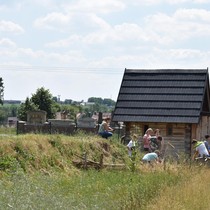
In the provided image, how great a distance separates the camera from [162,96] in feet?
123

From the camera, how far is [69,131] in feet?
110

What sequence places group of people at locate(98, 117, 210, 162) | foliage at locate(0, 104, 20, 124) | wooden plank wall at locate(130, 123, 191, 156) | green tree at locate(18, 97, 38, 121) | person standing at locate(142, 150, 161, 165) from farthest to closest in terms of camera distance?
foliage at locate(0, 104, 20, 124) < green tree at locate(18, 97, 38, 121) < wooden plank wall at locate(130, 123, 191, 156) < group of people at locate(98, 117, 210, 162) < person standing at locate(142, 150, 161, 165)

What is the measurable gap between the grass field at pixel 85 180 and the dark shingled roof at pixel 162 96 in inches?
265

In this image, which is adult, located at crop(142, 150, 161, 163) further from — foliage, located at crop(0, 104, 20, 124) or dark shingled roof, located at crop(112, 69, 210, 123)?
foliage, located at crop(0, 104, 20, 124)

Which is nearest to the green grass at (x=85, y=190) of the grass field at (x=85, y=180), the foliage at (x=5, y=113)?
the grass field at (x=85, y=180)

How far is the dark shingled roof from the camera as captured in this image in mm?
36312

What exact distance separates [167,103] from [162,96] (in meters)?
0.65

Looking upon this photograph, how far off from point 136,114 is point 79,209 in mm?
23141

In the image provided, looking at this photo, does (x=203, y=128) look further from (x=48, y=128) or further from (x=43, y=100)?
(x=43, y=100)

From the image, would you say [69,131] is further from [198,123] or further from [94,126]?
[198,123]

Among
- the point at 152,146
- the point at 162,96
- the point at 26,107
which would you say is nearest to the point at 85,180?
the point at 152,146

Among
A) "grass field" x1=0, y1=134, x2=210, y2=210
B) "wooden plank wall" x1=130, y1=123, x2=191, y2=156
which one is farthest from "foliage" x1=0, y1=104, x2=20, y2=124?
"grass field" x1=0, y1=134, x2=210, y2=210

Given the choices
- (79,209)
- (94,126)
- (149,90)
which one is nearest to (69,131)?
(94,126)

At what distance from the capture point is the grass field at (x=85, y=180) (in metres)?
14.3
